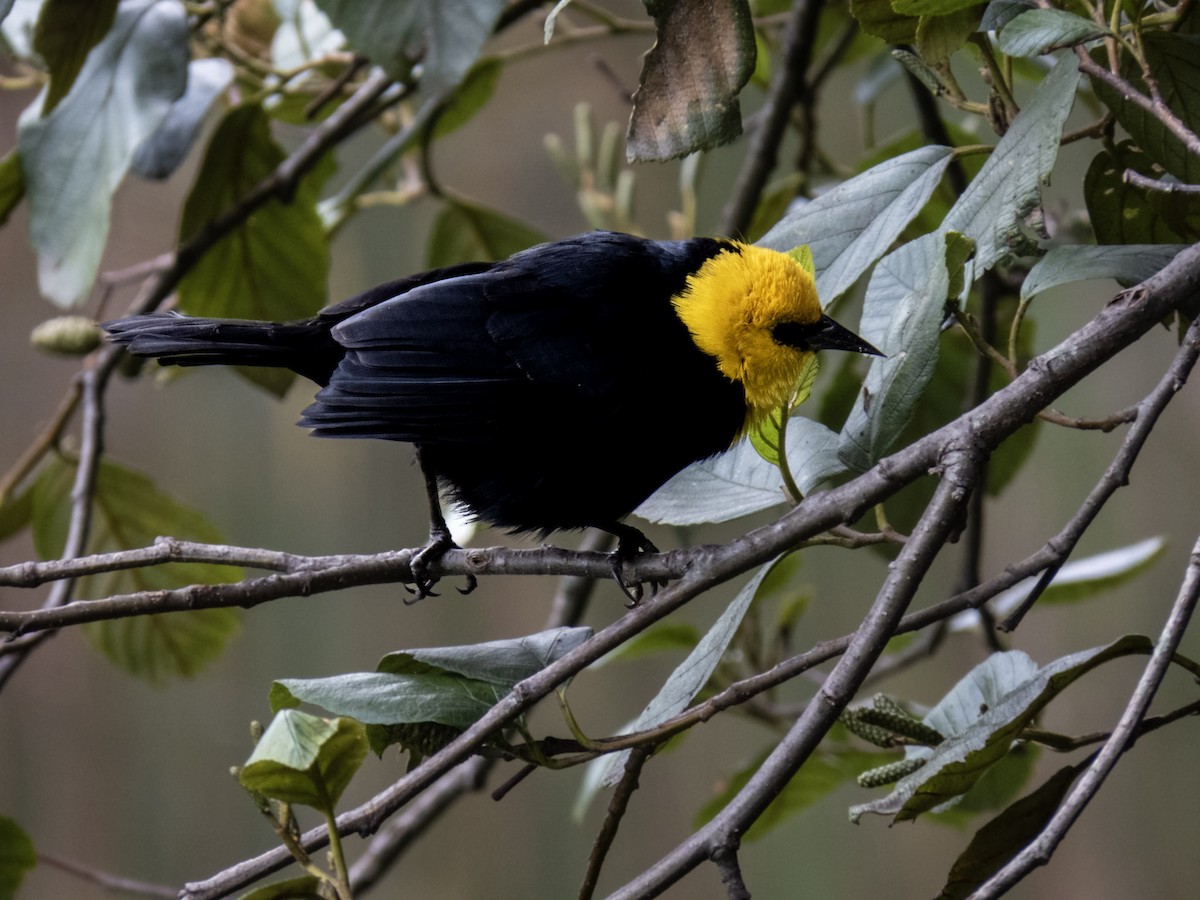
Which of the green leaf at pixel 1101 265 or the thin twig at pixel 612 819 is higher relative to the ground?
the green leaf at pixel 1101 265

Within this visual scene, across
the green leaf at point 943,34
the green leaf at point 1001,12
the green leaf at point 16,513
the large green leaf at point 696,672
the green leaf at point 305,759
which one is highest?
the green leaf at point 1001,12

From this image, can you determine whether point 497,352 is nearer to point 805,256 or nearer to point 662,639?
point 805,256

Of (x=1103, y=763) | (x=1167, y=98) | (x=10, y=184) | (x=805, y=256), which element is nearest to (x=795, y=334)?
(x=805, y=256)

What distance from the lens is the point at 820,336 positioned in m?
1.42

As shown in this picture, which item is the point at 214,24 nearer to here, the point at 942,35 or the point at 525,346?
the point at 525,346

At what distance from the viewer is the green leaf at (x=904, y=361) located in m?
0.98

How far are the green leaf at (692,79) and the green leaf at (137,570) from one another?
44.7 inches

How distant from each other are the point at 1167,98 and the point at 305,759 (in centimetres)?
98

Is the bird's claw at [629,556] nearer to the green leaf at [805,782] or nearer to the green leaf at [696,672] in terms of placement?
the green leaf at [696,672]

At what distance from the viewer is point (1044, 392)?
2.96ft

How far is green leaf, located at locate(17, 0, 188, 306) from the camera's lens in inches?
60.1

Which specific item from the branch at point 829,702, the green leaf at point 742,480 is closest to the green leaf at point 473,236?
the green leaf at point 742,480

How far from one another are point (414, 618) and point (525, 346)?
2.07m

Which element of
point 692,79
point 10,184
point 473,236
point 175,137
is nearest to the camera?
point 692,79
